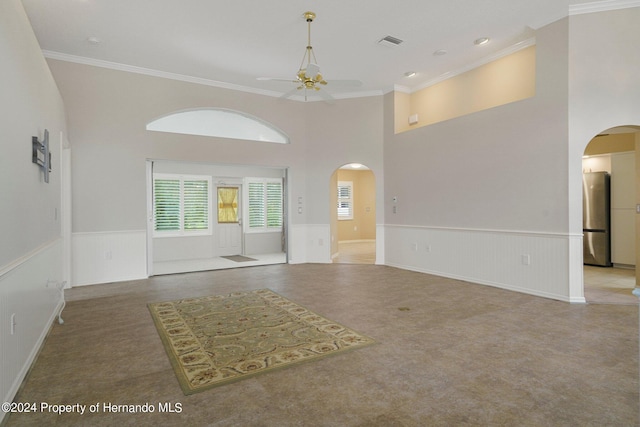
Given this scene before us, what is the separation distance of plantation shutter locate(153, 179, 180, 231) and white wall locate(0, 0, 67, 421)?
4860 mm

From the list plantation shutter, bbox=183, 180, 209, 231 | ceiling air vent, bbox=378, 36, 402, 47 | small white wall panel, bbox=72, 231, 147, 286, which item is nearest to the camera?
ceiling air vent, bbox=378, 36, 402, 47

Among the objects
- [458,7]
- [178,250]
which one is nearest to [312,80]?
[458,7]

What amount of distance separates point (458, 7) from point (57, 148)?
5426 mm

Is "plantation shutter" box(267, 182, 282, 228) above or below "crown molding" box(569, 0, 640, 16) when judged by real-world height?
below

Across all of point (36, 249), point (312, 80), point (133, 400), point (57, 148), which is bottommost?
point (133, 400)

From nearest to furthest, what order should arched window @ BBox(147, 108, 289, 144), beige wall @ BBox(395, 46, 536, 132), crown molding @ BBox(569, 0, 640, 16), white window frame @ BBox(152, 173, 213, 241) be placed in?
crown molding @ BBox(569, 0, 640, 16)
beige wall @ BBox(395, 46, 536, 132)
arched window @ BBox(147, 108, 289, 144)
white window frame @ BBox(152, 173, 213, 241)

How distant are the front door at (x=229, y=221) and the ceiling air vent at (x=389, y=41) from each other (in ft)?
18.7

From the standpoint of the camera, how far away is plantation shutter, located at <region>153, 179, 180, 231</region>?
8602 mm

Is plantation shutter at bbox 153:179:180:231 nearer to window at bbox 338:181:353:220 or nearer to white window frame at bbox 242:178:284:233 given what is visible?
white window frame at bbox 242:178:284:233

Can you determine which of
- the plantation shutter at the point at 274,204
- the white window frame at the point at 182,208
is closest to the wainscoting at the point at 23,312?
the white window frame at the point at 182,208

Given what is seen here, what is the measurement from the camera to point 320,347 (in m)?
3.08

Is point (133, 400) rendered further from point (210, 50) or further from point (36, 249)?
point (210, 50)

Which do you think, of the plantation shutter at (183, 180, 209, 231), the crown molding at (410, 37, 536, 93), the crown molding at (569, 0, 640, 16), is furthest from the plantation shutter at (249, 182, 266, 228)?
the crown molding at (569, 0, 640, 16)

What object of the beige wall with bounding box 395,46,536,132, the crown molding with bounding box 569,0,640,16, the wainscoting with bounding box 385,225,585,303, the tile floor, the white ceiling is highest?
the white ceiling
